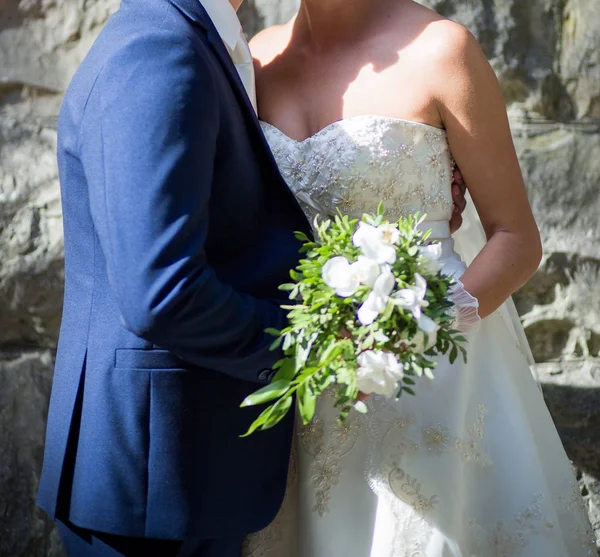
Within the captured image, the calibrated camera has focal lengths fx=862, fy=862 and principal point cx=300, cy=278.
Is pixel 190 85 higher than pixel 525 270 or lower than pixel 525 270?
higher

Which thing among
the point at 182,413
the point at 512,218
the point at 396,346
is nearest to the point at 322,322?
the point at 396,346

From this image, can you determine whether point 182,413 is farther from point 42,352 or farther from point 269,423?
point 42,352

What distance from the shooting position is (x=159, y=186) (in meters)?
1.25

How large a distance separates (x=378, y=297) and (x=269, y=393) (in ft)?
→ 0.79

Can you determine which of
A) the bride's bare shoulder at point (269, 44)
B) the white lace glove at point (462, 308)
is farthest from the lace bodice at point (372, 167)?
the bride's bare shoulder at point (269, 44)

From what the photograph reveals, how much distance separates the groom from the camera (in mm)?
1271

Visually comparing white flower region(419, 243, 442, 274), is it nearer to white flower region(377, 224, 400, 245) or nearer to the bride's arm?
white flower region(377, 224, 400, 245)

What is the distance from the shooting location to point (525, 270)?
1.85 meters

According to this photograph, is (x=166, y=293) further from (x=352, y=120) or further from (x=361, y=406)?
(x=352, y=120)

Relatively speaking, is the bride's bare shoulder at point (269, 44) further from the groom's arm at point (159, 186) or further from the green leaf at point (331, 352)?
the green leaf at point (331, 352)

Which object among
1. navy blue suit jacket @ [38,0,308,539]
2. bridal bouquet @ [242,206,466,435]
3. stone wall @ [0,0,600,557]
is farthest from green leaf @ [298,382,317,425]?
stone wall @ [0,0,600,557]

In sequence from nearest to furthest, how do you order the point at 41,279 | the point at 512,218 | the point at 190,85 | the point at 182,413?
the point at 190,85, the point at 182,413, the point at 512,218, the point at 41,279

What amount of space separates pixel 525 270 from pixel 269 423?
74 centimetres

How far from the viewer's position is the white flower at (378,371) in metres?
1.29
